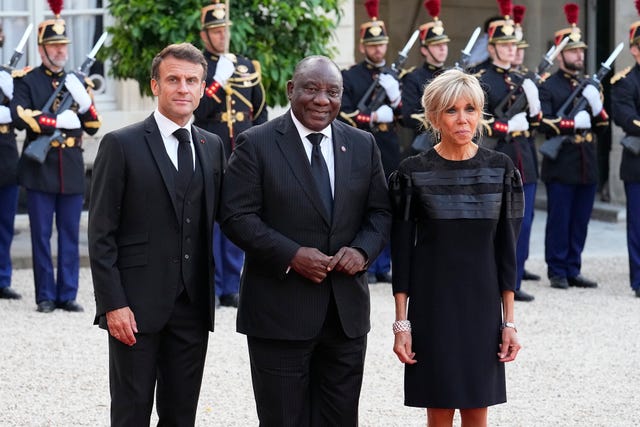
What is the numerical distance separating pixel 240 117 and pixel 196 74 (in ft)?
15.1

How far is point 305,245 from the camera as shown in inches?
173

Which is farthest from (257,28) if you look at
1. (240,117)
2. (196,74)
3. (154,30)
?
(196,74)

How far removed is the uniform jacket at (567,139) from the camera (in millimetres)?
10109

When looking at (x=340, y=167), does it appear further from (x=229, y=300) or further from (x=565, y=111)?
(x=565, y=111)

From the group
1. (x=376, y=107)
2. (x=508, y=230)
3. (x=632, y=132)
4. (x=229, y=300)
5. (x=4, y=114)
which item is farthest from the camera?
(x=376, y=107)

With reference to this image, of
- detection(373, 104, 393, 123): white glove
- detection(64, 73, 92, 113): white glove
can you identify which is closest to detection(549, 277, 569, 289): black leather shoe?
detection(373, 104, 393, 123): white glove

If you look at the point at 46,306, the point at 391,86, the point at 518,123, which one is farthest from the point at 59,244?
the point at 518,123

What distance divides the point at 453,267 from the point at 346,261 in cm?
39

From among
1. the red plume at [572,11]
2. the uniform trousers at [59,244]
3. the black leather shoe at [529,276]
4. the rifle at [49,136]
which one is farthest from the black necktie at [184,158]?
the red plume at [572,11]

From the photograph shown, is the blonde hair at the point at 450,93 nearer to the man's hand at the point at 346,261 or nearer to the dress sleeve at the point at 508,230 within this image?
the dress sleeve at the point at 508,230

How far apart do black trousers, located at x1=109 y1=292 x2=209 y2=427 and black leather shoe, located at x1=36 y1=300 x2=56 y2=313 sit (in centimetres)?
444

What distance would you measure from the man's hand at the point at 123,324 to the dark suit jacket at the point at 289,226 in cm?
36

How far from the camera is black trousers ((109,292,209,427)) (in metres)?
4.48

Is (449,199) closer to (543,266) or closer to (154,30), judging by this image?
(154,30)
